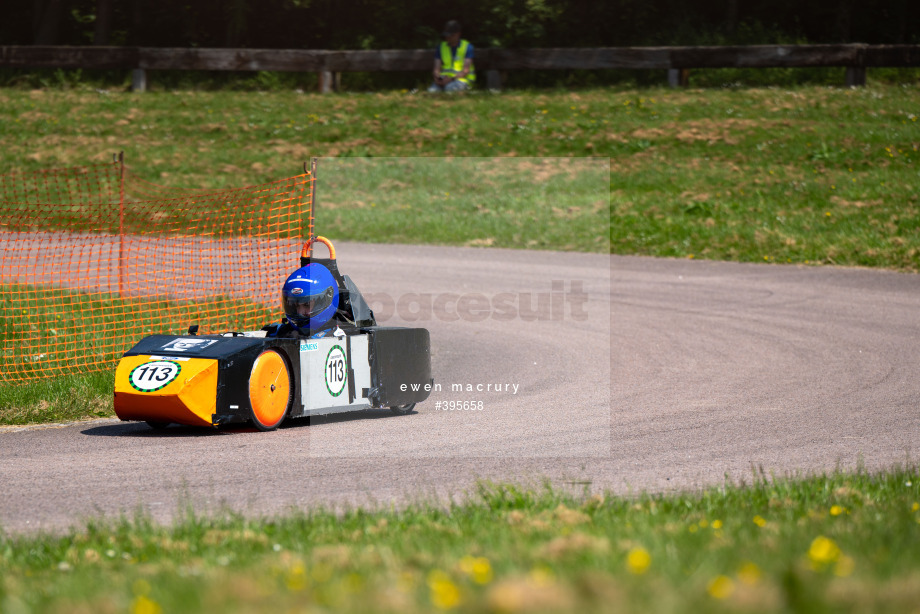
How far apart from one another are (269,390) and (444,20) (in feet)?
103

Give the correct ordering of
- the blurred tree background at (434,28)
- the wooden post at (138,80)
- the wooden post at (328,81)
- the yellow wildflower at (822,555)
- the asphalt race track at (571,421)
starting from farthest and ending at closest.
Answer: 1. the blurred tree background at (434,28)
2. the wooden post at (138,80)
3. the wooden post at (328,81)
4. the asphalt race track at (571,421)
5. the yellow wildflower at (822,555)

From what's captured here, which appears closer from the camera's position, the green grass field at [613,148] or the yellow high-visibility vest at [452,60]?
the green grass field at [613,148]

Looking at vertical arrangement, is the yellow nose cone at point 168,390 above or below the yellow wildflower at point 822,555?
below

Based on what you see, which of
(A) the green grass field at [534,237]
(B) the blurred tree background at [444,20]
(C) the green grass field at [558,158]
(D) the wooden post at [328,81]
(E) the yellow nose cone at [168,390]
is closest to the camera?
(A) the green grass field at [534,237]

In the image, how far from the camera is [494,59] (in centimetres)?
2823

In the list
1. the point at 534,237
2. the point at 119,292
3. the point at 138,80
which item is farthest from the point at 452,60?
the point at 119,292

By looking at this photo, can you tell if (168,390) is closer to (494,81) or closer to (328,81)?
(494,81)

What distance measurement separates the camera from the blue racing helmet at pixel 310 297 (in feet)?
25.9

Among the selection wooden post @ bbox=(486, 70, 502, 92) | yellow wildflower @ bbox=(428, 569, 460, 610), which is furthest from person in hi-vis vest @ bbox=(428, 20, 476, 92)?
yellow wildflower @ bbox=(428, 569, 460, 610)

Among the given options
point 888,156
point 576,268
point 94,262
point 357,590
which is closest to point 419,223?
point 576,268

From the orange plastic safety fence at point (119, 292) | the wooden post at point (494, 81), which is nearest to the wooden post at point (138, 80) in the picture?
the orange plastic safety fence at point (119, 292)

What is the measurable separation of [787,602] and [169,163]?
74.2ft

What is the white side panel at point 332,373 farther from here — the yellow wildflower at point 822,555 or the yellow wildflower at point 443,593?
the yellow wildflower at point 822,555

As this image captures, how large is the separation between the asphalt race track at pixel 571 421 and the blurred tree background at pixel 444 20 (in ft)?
71.4
